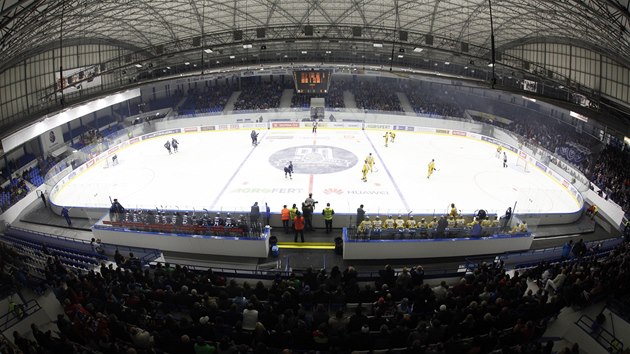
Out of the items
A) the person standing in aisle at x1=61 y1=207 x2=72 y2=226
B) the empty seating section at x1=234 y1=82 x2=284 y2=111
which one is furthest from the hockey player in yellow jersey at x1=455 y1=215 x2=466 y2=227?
the empty seating section at x1=234 y1=82 x2=284 y2=111

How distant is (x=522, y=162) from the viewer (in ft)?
95.1

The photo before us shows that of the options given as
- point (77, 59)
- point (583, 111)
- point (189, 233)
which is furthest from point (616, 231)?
point (77, 59)

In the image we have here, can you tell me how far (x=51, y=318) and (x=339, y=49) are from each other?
117ft

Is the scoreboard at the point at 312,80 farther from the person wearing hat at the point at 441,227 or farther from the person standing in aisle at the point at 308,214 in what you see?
the person wearing hat at the point at 441,227

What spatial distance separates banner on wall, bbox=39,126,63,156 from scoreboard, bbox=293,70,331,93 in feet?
72.6

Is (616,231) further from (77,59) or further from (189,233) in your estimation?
(77,59)

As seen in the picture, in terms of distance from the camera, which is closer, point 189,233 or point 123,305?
point 123,305

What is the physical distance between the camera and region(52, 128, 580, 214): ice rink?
21375 mm

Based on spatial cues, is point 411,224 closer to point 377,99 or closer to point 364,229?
point 364,229

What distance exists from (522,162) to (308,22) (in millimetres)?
20056

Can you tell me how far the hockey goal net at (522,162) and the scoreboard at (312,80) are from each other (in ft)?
63.1

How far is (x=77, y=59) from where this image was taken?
1425 inches

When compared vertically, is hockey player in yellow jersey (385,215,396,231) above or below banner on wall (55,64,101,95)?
below

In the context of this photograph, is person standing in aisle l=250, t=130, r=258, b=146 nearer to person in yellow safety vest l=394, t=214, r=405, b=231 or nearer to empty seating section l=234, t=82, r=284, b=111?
empty seating section l=234, t=82, r=284, b=111
